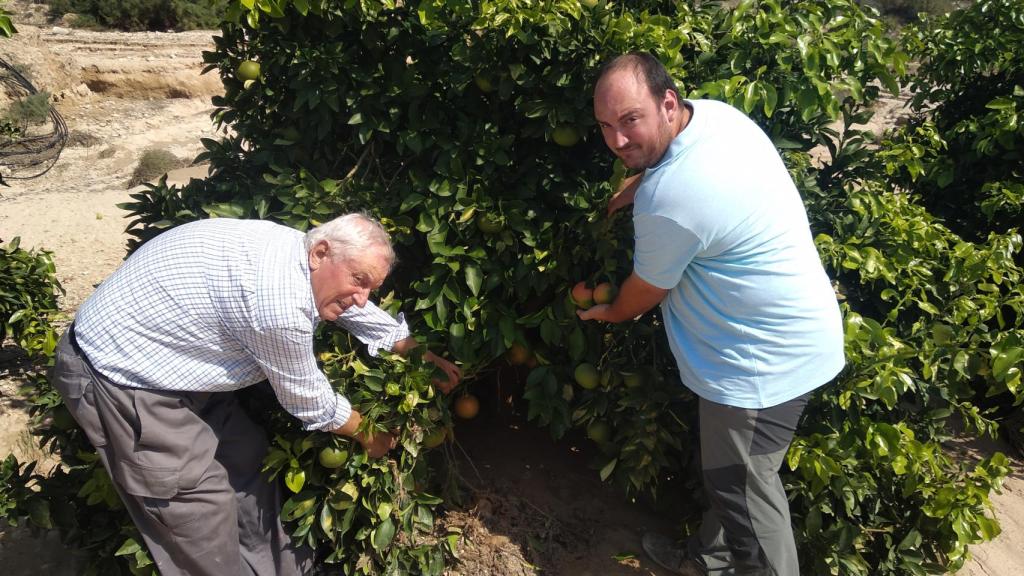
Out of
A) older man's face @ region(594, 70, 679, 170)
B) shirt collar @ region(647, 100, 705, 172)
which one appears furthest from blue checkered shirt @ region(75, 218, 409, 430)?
shirt collar @ region(647, 100, 705, 172)

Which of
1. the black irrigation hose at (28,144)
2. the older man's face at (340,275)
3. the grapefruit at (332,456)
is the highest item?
the older man's face at (340,275)

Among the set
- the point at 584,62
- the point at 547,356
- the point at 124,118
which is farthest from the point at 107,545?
the point at 124,118

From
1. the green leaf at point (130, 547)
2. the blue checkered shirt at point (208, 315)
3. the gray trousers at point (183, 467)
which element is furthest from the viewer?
the green leaf at point (130, 547)

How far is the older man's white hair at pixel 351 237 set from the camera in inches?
81.9

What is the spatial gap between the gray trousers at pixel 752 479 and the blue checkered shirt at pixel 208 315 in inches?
48.7

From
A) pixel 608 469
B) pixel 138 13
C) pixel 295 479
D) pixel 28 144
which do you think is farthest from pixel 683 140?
pixel 138 13

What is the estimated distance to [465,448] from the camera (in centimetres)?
337

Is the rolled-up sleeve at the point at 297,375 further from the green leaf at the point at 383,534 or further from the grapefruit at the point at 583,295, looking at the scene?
the grapefruit at the point at 583,295

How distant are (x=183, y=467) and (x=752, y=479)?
175 cm

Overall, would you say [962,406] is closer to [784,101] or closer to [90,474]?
[784,101]

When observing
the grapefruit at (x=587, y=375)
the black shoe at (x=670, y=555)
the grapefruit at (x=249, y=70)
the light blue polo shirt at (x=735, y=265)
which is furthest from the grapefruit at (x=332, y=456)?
the grapefruit at (x=249, y=70)

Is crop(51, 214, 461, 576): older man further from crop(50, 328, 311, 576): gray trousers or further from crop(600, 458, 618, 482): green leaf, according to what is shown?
crop(600, 458, 618, 482): green leaf

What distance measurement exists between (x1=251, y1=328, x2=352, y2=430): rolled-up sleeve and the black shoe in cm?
139

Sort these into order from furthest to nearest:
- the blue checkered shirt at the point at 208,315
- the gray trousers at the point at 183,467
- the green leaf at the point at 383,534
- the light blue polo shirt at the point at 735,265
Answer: the green leaf at the point at 383,534
the gray trousers at the point at 183,467
the blue checkered shirt at the point at 208,315
the light blue polo shirt at the point at 735,265
